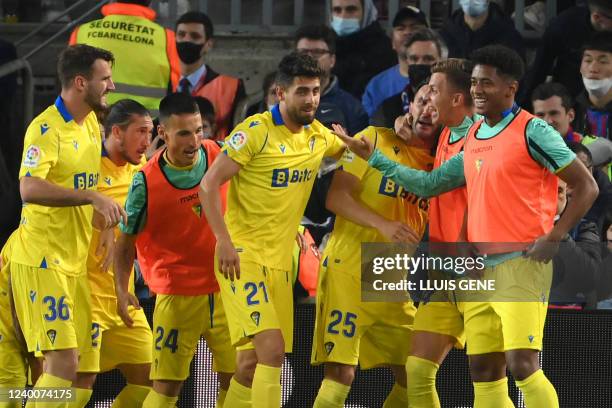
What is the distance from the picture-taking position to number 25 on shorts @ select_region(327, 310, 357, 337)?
974 centimetres

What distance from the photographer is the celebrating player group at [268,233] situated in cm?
888

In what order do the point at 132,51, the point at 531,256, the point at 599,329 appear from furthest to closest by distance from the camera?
the point at 132,51, the point at 599,329, the point at 531,256

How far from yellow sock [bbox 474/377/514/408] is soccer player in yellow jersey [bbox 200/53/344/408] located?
1.17 metres

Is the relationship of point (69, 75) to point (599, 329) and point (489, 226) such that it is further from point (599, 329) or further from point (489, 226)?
point (599, 329)

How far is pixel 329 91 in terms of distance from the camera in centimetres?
1179

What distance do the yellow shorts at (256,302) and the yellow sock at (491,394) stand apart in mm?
1205

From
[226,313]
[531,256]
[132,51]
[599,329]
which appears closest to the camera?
[531,256]

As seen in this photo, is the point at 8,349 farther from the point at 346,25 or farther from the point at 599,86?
the point at 599,86

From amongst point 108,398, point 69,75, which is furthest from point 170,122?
point 108,398

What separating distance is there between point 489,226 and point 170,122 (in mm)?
2211

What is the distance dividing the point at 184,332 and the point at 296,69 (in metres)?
1.84

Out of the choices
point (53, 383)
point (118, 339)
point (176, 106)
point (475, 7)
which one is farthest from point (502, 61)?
point (475, 7)

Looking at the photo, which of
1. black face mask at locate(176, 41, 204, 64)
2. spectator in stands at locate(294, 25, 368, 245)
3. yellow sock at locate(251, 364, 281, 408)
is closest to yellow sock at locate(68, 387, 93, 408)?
yellow sock at locate(251, 364, 281, 408)

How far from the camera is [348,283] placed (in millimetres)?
9812
